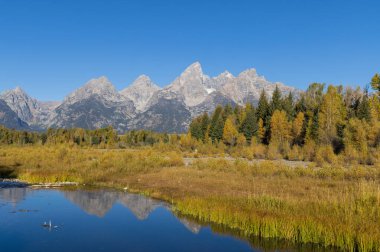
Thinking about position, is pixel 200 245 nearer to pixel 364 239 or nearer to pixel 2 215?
pixel 364 239

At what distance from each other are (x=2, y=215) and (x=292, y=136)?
229 feet

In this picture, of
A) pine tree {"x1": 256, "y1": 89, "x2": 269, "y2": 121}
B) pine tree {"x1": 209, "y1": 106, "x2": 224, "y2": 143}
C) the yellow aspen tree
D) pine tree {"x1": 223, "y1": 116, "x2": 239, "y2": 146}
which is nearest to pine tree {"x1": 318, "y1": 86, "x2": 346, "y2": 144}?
the yellow aspen tree

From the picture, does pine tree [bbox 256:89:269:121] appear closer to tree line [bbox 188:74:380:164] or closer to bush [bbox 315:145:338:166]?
tree line [bbox 188:74:380:164]

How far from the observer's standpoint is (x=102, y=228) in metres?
18.8

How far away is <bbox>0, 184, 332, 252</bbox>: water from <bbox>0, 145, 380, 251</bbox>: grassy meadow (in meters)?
1.04

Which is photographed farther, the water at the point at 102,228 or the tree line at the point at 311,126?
the tree line at the point at 311,126

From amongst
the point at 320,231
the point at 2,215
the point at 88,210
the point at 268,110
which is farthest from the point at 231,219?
the point at 268,110

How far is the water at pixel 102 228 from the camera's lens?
15.6 metres

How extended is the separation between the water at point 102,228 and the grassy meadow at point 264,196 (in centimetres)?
104

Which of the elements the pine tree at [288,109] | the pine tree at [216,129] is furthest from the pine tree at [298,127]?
the pine tree at [216,129]

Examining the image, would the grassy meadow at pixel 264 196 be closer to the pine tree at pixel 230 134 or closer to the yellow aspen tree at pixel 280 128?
the yellow aspen tree at pixel 280 128

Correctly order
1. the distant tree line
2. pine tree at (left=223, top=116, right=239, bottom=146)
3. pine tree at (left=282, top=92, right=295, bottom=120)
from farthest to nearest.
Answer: the distant tree line
pine tree at (left=223, top=116, right=239, bottom=146)
pine tree at (left=282, top=92, right=295, bottom=120)

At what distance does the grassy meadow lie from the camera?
15352 millimetres

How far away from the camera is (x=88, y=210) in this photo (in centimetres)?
2306
